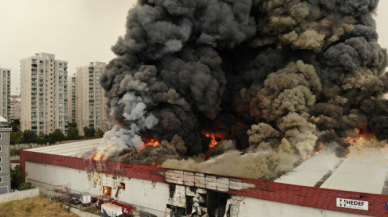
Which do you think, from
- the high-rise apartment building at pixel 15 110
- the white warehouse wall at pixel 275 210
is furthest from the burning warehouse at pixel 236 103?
the high-rise apartment building at pixel 15 110

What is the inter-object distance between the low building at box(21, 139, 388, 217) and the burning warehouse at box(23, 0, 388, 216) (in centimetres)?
13

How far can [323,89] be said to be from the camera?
128 feet

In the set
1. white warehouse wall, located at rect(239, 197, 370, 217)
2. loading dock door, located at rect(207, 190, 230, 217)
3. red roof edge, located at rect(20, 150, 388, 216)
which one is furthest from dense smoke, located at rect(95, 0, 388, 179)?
white warehouse wall, located at rect(239, 197, 370, 217)

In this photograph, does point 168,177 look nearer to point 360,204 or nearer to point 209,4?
point 360,204

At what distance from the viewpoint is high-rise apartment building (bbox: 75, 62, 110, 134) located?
86438 millimetres

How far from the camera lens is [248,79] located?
42.7 metres

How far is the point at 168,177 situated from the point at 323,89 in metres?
23.2

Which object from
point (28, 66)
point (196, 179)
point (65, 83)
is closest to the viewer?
point (196, 179)

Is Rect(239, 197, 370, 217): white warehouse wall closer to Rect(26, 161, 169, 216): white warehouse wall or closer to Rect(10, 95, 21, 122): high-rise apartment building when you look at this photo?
Answer: Rect(26, 161, 169, 216): white warehouse wall

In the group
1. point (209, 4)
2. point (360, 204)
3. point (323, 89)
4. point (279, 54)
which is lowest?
point (360, 204)

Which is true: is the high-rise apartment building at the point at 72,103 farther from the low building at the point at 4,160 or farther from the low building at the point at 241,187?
the low building at the point at 4,160

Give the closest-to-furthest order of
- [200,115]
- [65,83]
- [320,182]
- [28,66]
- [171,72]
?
[320,182], [171,72], [200,115], [28,66], [65,83]

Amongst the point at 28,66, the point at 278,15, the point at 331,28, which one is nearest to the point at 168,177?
the point at 278,15

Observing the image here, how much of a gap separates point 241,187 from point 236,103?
2060 cm
